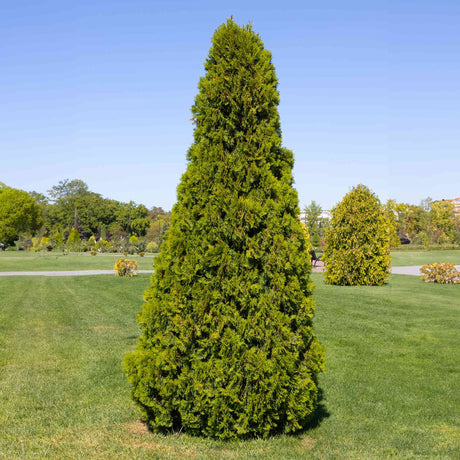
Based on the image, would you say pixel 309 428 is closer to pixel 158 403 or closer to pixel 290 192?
pixel 158 403

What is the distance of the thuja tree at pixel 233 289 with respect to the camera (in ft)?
12.5

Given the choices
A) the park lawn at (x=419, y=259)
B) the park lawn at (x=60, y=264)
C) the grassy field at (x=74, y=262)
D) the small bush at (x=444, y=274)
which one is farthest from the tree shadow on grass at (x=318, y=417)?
the park lawn at (x=419, y=259)

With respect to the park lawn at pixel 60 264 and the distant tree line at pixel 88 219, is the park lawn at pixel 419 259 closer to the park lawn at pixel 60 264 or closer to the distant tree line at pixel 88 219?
the park lawn at pixel 60 264

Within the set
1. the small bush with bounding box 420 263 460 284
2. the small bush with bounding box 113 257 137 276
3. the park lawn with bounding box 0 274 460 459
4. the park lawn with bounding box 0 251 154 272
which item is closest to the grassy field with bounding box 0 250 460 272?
the park lawn with bounding box 0 251 154 272

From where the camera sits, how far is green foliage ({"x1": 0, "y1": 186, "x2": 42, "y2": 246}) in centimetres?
6512

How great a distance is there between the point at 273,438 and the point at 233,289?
4.45 ft

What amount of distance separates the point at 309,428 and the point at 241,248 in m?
1.87

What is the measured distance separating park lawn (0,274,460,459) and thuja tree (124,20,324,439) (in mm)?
357

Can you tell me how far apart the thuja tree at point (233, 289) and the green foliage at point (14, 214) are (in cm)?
6640

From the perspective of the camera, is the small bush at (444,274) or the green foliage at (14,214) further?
the green foliage at (14,214)

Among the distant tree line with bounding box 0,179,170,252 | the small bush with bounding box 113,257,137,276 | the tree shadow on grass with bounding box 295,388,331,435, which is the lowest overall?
the tree shadow on grass with bounding box 295,388,331,435

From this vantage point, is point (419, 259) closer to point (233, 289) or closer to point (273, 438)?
point (273, 438)

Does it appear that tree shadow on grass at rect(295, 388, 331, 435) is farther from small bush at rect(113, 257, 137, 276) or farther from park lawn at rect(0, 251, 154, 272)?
park lawn at rect(0, 251, 154, 272)

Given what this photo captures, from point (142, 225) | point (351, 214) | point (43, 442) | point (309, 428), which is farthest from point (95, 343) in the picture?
point (142, 225)
